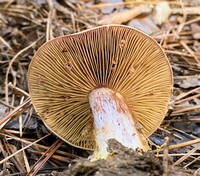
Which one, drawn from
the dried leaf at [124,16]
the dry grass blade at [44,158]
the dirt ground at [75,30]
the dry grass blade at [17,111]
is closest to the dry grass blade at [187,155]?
the dirt ground at [75,30]

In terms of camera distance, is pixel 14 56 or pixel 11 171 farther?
pixel 14 56

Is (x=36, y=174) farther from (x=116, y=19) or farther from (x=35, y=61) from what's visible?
(x=116, y=19)

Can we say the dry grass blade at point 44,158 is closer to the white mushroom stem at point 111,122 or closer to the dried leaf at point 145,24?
the white mushroom stem at point 111,122

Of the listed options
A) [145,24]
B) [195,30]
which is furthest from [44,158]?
[195,30]

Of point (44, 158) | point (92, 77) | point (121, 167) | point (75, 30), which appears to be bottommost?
point (44, 158)

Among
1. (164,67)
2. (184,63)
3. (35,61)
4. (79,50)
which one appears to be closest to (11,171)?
(35,61)

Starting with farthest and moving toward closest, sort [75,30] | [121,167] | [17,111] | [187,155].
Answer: [75,30], [17,111], [187,155], [121,167]

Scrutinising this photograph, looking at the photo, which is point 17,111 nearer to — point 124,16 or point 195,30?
point 124,16
